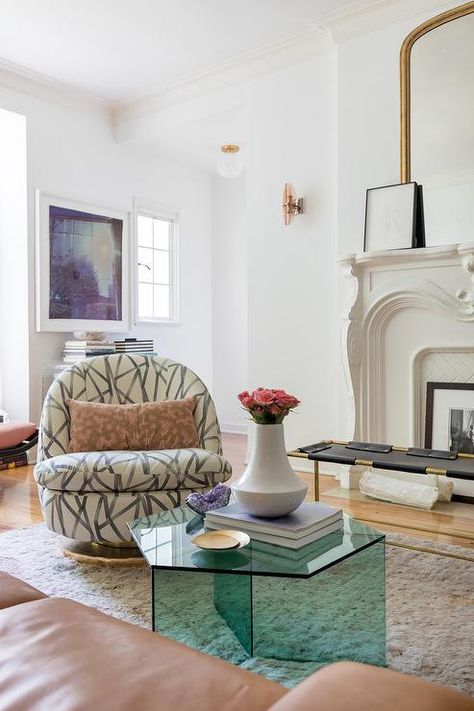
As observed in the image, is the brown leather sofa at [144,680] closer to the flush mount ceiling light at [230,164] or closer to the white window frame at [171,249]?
the flush mount ceiling light at [230,164]

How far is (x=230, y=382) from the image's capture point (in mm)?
6258

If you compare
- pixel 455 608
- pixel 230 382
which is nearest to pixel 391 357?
pixel 455 608

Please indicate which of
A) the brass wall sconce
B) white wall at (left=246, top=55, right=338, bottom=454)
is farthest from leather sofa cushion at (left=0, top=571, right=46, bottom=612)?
the brass wall sconce

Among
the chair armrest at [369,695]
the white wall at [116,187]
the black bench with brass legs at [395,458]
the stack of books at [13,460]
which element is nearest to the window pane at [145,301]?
the white wall at [116,187]

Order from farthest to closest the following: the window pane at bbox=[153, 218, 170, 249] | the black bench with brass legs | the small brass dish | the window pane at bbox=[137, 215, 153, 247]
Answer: the window pane at bbox=[153, 218, 170, 249] → the window pane at bbox=[137, 215, 153, 247] → the black bench with brass legs → the small brass dish

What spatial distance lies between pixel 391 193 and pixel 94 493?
2.44 metres

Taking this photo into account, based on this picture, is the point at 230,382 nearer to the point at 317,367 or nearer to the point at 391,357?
the point at 317,367

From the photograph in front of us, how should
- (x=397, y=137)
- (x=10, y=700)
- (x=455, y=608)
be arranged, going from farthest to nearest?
(x=397, y=137) → (x=455, y=608) → (x=10, y=700)

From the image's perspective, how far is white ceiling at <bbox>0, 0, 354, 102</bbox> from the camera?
374cm

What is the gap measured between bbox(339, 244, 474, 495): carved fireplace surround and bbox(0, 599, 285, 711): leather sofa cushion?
9.38ft

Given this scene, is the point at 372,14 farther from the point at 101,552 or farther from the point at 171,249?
the point at 101,552

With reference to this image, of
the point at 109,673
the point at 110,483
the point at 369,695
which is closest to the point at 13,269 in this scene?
the point at 110,483

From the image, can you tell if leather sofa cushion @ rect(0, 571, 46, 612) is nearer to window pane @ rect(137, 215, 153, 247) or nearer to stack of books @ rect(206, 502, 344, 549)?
stack of books @ rect(206, 502, 344, 549)

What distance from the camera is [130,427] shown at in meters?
2.68
